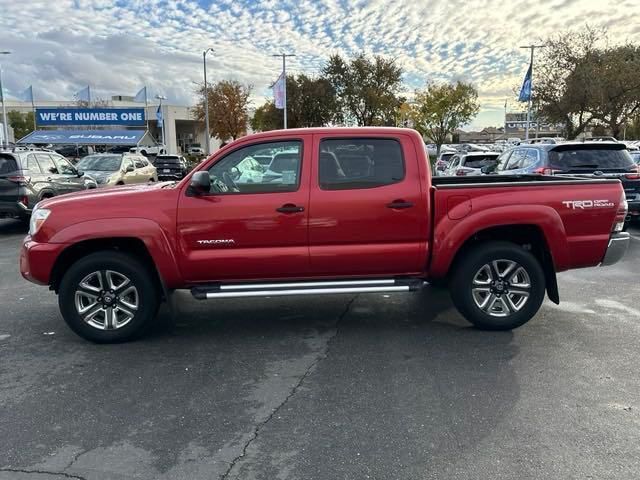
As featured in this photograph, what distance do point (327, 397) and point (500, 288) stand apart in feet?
7.21

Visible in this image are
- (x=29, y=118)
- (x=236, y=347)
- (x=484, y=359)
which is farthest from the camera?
(x=29, y=118)

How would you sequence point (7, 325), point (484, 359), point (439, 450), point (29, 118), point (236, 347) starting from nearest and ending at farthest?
point (439, 450)
point (484, 359)
point (236, 347)
point (7, 325)
point (29, 118)

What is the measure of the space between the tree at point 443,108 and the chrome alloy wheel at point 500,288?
46.3 meters

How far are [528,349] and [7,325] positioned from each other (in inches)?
204

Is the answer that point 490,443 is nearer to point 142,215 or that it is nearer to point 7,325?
point 142,215

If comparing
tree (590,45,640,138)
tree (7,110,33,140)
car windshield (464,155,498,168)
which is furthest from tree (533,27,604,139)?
tree (7,110,33,140)

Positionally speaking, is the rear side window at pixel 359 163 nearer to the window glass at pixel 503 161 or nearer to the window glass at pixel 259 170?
the window glass at pixel 259 170

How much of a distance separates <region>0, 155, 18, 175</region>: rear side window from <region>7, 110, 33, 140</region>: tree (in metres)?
77.9

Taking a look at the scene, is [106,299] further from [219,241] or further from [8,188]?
[8,188]

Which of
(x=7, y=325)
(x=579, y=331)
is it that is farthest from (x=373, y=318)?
(x=7, y=325)

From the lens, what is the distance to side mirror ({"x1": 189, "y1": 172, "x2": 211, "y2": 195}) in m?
4.72

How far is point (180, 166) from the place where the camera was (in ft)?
96.1

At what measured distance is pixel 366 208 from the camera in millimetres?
4906

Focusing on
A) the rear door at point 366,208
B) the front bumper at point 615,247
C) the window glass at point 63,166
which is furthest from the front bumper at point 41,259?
the window glass at point 63,166
